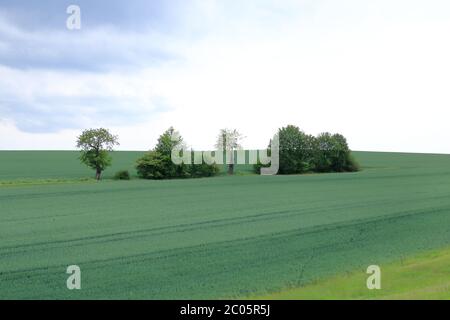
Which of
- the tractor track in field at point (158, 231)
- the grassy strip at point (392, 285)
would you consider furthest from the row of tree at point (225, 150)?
the grassy strip at point (392, 285)

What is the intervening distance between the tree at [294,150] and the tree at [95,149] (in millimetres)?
26786

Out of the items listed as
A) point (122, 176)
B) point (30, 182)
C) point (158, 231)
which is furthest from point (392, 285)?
point (122, 176)

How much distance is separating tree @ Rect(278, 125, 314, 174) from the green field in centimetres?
3962

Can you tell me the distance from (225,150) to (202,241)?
56.3 m

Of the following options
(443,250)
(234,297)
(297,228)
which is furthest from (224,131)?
(234,297)

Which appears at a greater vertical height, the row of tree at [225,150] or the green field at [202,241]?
the row of tree at [225,150]

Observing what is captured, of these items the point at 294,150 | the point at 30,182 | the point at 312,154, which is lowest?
the point at 30,182

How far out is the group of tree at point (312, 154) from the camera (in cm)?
7425

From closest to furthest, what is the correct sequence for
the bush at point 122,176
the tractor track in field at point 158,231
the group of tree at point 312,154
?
the tractor track in field at point 158,231 < the bush at point 122,176 < the group of tree at point 312,154

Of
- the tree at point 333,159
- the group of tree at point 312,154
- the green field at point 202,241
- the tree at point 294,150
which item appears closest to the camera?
the green field at point 202,241

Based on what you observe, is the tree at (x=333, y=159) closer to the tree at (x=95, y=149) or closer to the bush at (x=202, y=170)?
the bush at (x=202, y=170)

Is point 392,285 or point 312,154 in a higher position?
point 312,154

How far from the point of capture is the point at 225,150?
74.4m

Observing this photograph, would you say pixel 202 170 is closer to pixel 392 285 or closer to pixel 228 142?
pixel 228 142
